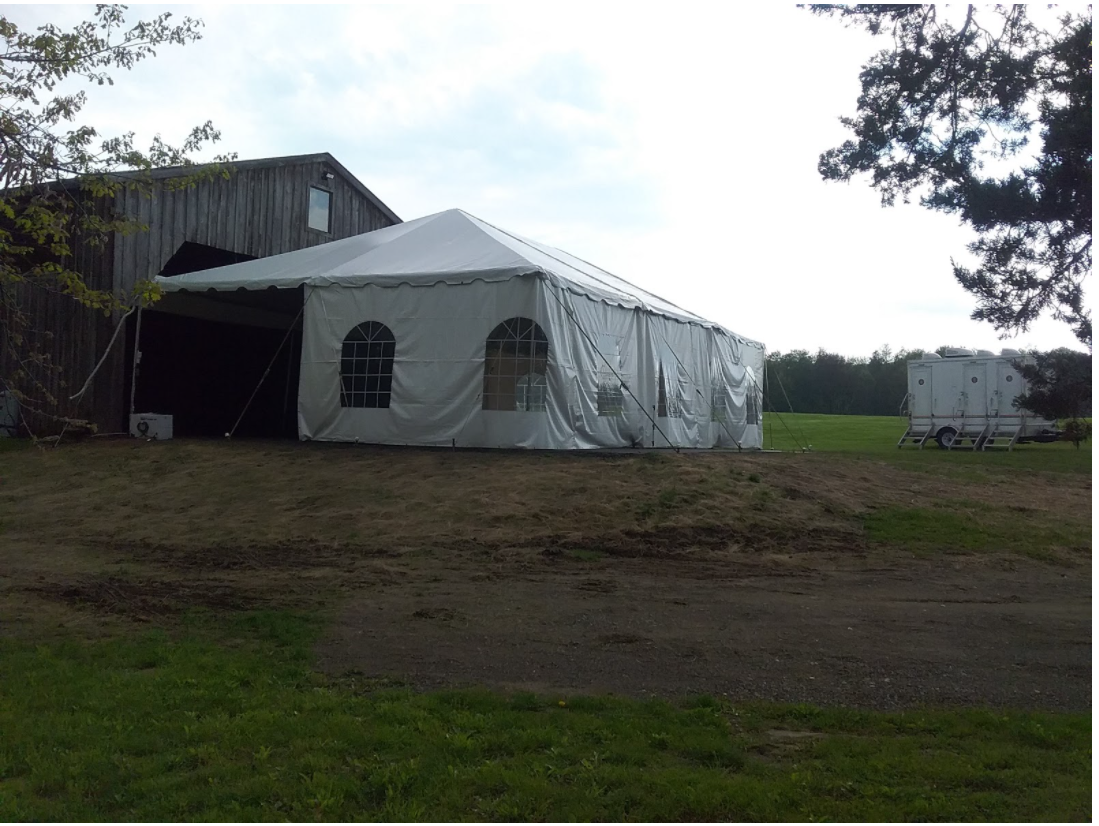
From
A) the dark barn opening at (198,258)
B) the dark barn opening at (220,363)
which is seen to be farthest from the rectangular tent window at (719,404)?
the dark barn opening at (198,258)

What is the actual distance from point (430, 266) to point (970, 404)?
16317 mm

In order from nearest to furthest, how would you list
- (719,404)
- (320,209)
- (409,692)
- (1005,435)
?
(409,692), (719,404), (320,209), (1005,435)

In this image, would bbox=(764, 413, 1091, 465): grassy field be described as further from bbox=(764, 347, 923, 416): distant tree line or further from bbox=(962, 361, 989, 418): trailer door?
bbox=(764, 347, 923, 416): distant tree line

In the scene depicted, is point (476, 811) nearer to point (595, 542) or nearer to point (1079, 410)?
point (595, 542)

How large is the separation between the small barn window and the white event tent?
4.63 meters

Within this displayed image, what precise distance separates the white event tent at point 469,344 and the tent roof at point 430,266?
32 millimetres

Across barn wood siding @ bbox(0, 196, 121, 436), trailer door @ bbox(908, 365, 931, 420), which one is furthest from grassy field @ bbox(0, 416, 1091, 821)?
trailer door @ bbox(908, 365, 931, 420)

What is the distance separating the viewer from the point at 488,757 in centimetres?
378

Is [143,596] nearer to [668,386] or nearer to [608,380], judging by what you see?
[608,380]

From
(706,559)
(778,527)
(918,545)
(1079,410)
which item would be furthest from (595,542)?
(1079,410)

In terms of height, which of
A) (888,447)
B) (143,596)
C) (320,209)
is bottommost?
(143,596)

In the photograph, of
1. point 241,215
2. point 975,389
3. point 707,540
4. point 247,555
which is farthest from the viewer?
point 975,389

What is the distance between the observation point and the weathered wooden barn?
55.9 feet

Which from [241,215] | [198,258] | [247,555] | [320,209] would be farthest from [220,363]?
[247,555]
